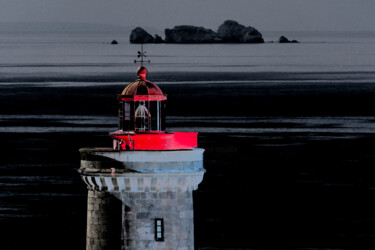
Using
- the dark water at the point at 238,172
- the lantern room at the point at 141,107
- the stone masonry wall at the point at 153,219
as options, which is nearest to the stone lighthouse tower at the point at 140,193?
the stone masonry wall at the point at 153,219

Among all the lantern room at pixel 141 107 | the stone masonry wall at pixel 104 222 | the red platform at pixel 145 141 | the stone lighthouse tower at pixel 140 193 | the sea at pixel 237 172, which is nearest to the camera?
the stone lighthouse tower at pixel 140 193

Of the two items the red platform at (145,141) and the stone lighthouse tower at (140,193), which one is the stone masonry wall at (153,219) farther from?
the red platform at (145,141)

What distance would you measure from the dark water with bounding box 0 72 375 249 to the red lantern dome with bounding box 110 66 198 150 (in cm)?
111

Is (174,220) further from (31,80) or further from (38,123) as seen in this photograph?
(31,80)

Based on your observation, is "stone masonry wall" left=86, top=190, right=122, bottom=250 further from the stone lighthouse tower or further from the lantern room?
the lantern room

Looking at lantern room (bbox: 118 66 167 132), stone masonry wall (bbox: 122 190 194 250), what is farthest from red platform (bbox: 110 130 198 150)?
stone masonry wall (bbox: 122 190 194 250)

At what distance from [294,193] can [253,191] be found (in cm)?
194

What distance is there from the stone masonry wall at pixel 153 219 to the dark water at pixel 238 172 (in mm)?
1673

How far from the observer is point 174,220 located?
707 inches

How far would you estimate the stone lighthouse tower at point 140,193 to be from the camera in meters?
17.8

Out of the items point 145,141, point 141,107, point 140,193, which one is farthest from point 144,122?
point 140,193

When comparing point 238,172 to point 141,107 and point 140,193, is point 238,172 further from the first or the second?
point 140,193

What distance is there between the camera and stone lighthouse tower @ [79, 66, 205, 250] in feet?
58.4

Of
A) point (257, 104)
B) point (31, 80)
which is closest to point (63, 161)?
point (257, 104)
